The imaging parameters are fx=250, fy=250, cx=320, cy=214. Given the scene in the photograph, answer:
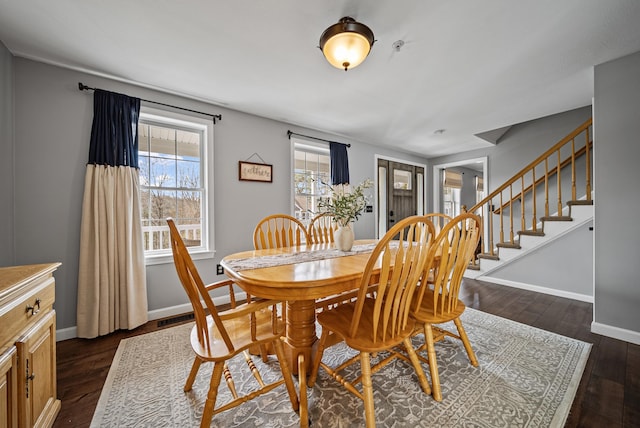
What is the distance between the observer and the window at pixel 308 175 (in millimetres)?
3863

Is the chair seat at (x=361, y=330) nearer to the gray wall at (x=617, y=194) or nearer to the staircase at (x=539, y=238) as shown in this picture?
the gray wall at (x=617, y=194)

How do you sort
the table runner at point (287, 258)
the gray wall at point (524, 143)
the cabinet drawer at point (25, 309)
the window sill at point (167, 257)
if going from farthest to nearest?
the gray wall at point (524, 143) → the window sill at point (167, 257) → the table runner at point (287, 258) → the cabinet drawer at point (25, 309)

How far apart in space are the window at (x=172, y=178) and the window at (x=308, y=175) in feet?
4.20

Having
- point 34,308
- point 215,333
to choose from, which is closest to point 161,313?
point 34,308

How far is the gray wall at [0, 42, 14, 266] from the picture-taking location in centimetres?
188

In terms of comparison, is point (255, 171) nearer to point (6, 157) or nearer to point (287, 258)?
point (287, 258)

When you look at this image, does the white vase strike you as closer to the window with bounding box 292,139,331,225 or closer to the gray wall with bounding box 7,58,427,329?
the window with bounding box 292,139,331,225

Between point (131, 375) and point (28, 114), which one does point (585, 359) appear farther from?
point (28, 114)

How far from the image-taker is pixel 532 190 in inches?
156

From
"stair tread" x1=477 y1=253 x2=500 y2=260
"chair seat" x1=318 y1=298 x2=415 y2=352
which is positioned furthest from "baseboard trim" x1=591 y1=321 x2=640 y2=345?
"chair seat" x1=318 y1=298 x2=415 y2=352

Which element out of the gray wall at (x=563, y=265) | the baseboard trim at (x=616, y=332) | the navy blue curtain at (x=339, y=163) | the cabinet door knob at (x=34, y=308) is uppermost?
the navy blue curtain at (x=339, y=163)

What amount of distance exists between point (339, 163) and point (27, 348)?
148 inches

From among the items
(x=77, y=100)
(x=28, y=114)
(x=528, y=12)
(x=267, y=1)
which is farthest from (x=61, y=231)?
(x=528, y=12)

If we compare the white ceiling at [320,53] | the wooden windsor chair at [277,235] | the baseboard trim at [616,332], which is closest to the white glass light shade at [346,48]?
the white ceiling at [320,53]
